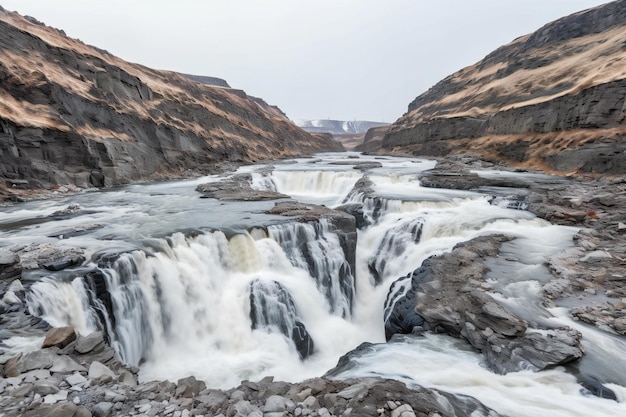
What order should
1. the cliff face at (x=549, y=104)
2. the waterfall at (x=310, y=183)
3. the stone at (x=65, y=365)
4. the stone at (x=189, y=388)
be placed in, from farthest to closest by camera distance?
the waterfall at (x=310, y=183) → the cliff face at (x=549, y=104) → the stone at (x=189, y=388) → the stone at (x=65, y=365)

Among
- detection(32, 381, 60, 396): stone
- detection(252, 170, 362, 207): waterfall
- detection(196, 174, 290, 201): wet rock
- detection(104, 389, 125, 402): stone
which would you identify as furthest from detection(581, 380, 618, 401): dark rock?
detection(252, 170, 362, 207): waterfall

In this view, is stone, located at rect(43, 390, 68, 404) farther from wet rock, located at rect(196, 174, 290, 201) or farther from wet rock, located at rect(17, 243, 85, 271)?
wet rock, located at rect(196, 174, 290, 201)

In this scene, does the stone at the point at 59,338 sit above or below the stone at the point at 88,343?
above

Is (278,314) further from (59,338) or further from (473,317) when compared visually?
(59,338)

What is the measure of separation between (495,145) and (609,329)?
32.9 meters

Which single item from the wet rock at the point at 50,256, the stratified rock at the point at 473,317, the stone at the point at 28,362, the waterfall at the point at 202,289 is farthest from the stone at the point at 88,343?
the stratified rock at the point at 473,317

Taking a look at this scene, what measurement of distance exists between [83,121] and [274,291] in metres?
21.1

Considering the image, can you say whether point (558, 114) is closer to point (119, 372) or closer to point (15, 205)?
point (119, 372)

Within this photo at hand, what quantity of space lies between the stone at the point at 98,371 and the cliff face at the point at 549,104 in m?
26.5

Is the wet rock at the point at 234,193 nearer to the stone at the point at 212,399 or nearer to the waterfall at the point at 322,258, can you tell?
the waterfall at the point at 322,258

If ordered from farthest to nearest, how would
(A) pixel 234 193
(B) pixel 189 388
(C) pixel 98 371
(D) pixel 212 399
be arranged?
(A) pixel 234 193
(B) pixel 189 388
(C) pixel 98 371
(D) pixel 212 399

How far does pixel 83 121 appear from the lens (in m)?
22.3

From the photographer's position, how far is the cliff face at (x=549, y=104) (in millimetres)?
22984

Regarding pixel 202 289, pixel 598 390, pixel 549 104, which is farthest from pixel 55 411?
pixel 549 104
